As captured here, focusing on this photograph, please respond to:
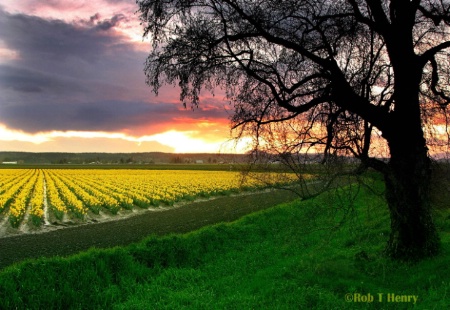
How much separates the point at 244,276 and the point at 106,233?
39.8 ft

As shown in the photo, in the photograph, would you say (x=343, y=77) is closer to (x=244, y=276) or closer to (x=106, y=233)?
(x=244, y=276)

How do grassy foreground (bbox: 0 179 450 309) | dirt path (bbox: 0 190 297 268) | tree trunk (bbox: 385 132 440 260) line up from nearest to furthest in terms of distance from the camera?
grassy foreground (bbox: 0 179 450 309)
tree trunk (bbox: 385 132 440 260)
dirt path (bbox: 0 190 297 268)

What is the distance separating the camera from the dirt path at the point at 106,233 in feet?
52.0

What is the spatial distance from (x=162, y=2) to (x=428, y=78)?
7.22 meters

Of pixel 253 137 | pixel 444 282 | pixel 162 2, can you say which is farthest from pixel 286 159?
pixel 162 2

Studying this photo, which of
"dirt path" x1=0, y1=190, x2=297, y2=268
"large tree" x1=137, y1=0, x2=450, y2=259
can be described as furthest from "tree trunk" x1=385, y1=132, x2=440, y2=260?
"dirt path" x1=0, y1=190, x2=297, y2=268

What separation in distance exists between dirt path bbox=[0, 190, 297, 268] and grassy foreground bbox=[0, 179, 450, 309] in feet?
18.2

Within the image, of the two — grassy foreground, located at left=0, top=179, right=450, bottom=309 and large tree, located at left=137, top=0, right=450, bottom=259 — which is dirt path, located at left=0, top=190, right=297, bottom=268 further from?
large tree, located at left=137, top=0, right=450, bottom=259

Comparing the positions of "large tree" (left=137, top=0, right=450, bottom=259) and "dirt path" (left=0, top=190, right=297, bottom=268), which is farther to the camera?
"dirt path" (left=0, top=190, right=297, bottom=268)

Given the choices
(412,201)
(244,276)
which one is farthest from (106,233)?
(412,201)

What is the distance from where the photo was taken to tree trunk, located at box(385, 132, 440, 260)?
8312 mm

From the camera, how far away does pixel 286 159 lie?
324 inches

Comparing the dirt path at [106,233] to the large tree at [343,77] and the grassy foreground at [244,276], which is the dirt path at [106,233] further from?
the large tree at [343,77]

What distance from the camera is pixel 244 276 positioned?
388 inches
